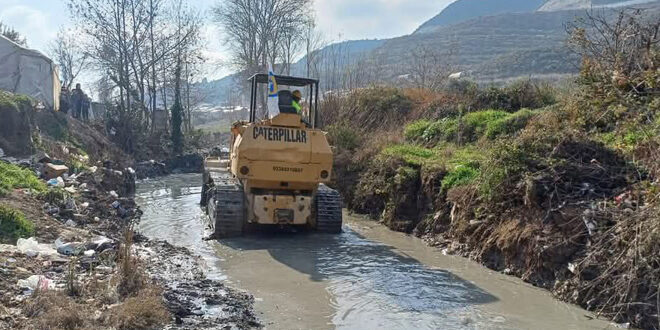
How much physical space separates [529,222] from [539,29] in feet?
235

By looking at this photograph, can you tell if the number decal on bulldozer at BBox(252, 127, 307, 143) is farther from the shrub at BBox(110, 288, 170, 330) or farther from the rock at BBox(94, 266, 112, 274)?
the shrub at BBox(110, 288, 170, 330)

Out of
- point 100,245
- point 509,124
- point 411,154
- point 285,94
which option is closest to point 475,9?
point 509,124

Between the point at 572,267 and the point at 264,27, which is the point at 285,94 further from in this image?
the point at 264,27

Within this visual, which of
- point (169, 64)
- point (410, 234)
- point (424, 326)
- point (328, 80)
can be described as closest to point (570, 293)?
point (424, 326)

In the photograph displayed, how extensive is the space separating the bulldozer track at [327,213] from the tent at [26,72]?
54.6 feet

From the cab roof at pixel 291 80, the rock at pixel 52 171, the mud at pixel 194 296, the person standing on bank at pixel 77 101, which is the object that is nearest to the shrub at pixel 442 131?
the cab roof at pixel 291 80

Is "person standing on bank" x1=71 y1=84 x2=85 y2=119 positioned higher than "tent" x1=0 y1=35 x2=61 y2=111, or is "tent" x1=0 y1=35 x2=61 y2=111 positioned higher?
"tent" x1=0 y1=35 x2=61 y2=111

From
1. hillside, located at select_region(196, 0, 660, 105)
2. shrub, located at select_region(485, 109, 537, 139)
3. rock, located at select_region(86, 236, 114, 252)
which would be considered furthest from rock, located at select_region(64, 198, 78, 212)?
hillside, located at select_region(196, 0, 660, 105)

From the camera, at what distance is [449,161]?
13.6 meters

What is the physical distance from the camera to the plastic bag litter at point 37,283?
6.67 meters

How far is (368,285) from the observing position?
347 inches

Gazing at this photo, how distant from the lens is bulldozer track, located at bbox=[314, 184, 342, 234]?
12.4m

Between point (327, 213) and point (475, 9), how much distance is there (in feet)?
435

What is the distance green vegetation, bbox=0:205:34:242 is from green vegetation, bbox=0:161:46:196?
2.39 m
